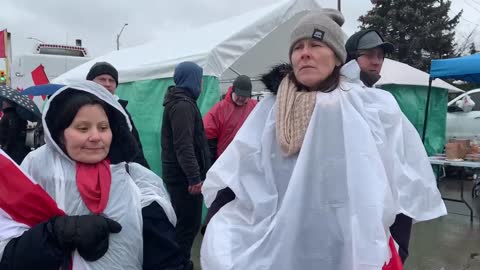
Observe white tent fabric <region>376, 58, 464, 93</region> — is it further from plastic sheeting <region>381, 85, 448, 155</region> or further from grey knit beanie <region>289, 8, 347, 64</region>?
grey knit beanie <region>289, 8, 347, 64</region>

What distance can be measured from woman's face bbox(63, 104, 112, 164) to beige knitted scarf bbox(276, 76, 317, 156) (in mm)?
646

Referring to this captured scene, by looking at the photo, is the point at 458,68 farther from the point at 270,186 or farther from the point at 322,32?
the point at 270,186

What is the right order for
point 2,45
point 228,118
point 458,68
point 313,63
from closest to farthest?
point 313,63, point 228,118, point 458,68, point 2,45

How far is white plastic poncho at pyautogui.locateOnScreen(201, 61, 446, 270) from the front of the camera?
1.45 metres

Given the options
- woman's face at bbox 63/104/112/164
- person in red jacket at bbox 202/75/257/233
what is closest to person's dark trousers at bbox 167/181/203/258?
person in red jacket at bbox 202/75/257/233

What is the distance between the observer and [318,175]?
1530mm

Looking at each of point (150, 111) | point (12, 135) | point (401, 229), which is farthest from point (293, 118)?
point (150, 111)

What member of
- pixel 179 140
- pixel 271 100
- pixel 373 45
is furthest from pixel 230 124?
pixel 271 100

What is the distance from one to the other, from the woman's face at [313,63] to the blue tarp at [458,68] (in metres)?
5.88

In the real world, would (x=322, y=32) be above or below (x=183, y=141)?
above

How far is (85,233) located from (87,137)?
0.35 m

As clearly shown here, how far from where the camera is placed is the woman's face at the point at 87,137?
1.71 metres

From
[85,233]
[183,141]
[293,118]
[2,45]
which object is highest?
[2,45]

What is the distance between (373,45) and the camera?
2.79 m
